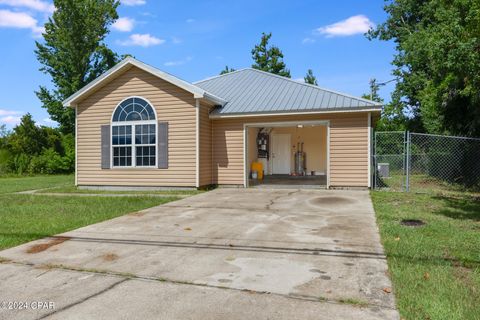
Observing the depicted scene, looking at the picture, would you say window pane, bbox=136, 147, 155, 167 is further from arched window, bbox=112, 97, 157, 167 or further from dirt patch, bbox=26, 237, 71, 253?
dirt patch, bbox=26, 237, 71, 253

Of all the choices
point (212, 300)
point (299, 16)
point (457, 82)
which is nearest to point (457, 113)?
point (457, 82)

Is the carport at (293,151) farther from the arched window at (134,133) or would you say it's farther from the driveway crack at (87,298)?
the driveway crack at (87,298)

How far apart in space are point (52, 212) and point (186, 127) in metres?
5.16

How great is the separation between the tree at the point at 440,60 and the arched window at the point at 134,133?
8.34 m

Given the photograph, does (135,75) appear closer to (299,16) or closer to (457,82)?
(299,16)

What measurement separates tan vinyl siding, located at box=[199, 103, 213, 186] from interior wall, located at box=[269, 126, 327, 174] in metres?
6.91

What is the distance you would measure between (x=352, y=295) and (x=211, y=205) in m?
5.97

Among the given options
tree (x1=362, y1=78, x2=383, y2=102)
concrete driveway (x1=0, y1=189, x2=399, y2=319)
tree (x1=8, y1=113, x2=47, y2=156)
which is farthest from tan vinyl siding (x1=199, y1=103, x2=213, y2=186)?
tree (x1=362, y1=78, x2=383, y2=102)

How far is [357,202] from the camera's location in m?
9.43

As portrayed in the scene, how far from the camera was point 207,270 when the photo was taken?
4246mm

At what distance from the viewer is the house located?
1231 centimetres

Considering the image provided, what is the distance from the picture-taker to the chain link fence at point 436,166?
12562 millimetres

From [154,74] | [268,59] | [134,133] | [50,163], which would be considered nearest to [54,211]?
[134,133]

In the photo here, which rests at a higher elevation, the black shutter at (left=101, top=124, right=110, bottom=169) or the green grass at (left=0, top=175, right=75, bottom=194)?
the black shutter at (left=101, top=124, right=110, bottom=169)
